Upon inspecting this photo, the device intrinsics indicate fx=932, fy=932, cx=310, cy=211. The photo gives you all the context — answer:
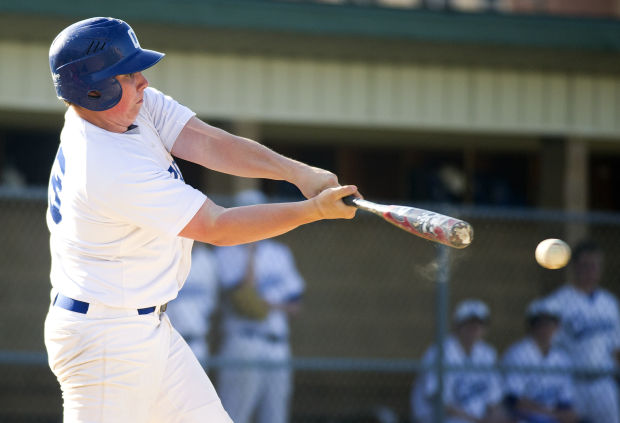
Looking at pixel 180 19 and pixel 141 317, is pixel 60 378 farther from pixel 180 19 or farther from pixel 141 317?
pixel 180 19

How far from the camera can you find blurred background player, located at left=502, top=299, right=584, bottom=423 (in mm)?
6621

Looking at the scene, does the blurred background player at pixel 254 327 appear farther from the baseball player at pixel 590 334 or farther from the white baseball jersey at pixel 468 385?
the baseball player at pixel 590 334

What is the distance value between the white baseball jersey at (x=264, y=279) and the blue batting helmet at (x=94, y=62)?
342 cm

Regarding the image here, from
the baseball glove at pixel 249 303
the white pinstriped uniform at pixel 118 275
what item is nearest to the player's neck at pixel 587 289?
the baseball glove at pixel 249 303

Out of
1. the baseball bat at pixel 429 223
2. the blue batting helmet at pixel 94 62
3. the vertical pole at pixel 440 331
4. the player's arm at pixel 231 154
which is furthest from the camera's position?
the vertical pole at pixel 440 331

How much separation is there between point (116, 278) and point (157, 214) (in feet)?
1.08

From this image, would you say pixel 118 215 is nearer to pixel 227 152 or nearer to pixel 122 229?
pixel 122 229

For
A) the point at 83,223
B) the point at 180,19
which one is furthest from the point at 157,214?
the point at 180,19

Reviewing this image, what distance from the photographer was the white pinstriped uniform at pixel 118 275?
296 cm

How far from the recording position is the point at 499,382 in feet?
22.0

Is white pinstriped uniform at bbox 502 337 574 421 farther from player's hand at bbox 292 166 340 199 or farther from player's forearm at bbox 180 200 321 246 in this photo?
player's forearm at bbox 180 200 321 246

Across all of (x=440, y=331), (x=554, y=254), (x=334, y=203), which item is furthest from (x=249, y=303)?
(x=554, y=254)

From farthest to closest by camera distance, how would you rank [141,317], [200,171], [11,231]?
[200,171], [11,231], [141,317]

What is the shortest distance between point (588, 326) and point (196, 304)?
9.28 ft
